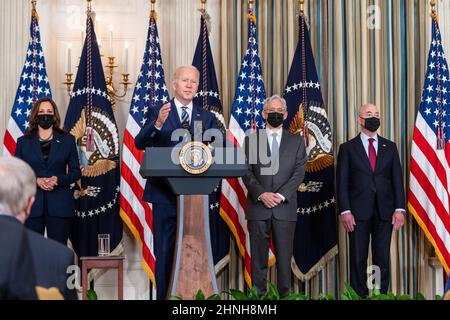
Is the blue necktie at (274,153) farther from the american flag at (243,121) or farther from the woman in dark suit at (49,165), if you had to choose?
the woman in dark suit at (49,165)

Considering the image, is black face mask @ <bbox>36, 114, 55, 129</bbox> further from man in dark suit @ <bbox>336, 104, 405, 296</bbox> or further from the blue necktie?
man in dark suit @ <bbox>336, 104, 405, 296</bbox>

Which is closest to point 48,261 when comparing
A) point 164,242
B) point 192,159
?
point 192,159

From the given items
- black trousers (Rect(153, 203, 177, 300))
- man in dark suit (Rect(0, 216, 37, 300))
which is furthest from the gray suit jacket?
man in dark suit (Rect(0, 216, 37, 300))

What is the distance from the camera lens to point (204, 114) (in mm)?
4887

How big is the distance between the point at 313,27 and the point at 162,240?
9.93 ft

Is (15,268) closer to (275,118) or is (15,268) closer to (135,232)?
(275,118)

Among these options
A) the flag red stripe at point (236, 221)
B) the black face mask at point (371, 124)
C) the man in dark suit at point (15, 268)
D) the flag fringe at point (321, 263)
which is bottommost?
the flag fringe at point (321, 263)

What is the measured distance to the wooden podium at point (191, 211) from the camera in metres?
4.37

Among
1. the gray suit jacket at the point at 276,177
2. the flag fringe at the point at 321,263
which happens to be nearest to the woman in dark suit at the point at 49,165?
the gray suit jacket at the point at 276,177

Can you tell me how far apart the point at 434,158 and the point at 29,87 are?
3.50 meters

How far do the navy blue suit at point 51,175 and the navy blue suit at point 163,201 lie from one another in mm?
1029

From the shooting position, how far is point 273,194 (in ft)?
18.1

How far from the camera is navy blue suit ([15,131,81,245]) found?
562 centimetres
